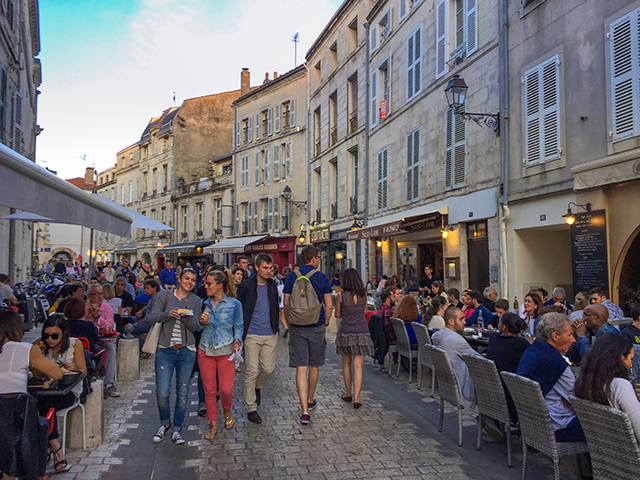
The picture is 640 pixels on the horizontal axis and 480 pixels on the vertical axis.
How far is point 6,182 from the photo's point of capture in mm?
3207

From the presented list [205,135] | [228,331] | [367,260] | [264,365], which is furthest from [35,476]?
[205,135]

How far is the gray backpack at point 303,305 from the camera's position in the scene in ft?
17.8

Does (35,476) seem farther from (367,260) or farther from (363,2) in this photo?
(363,2)

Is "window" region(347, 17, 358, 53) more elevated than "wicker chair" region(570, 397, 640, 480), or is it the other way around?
"window" region(347, 17, 358, 53)

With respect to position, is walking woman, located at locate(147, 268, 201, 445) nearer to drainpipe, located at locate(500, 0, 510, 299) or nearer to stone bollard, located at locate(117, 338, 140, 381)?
stone bollard, located at locate(117, 338, 140, 381)

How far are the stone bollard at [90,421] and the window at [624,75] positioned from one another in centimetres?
778

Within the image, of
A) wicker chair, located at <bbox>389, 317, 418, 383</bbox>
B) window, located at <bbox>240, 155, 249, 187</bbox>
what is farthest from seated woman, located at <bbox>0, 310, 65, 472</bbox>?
window, located at <bbox>240, 155, 249, 187</bbox>

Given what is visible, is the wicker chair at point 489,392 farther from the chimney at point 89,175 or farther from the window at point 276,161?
the chimney at point 89,175

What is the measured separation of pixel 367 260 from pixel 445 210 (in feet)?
21.8

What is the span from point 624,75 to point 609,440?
21.9 feet

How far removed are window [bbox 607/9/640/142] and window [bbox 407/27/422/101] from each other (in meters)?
7.09

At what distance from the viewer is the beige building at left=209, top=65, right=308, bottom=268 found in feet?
87.4

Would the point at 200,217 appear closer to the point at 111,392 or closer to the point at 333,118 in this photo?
the point at 333,118

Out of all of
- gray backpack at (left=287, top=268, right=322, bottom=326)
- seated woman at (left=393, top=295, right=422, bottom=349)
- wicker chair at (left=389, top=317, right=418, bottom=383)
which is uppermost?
gray backpack at (left=287, top=268, right=322, bottom=326)
